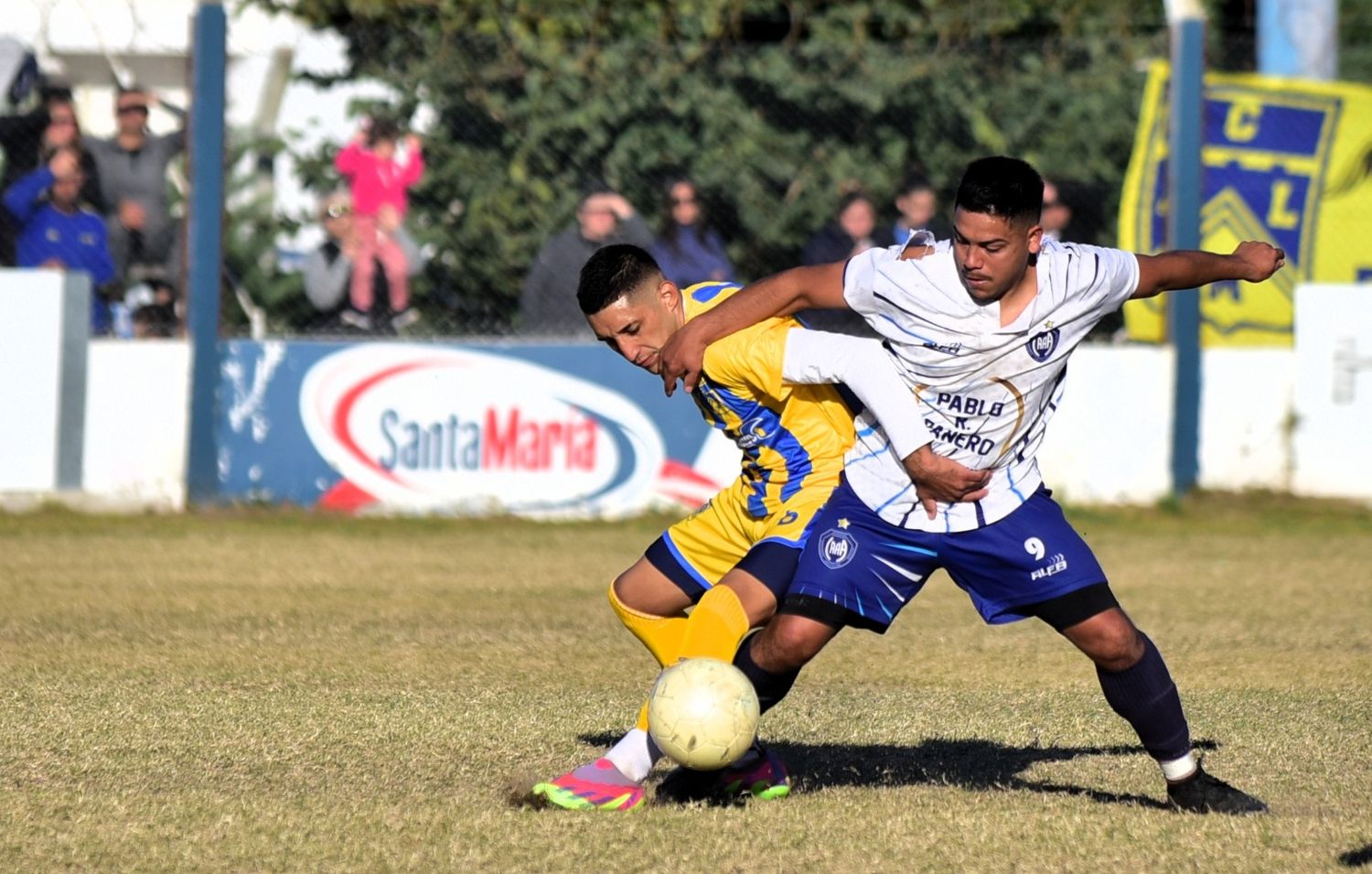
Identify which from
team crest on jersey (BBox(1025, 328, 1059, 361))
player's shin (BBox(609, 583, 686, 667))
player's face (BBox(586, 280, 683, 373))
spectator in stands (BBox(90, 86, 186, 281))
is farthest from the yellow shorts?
spectator in stands (BBox(90, 86, 186, 281))

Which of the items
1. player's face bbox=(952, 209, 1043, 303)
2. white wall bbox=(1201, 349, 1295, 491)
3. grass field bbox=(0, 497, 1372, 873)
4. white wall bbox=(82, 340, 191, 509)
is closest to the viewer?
grass field bbox=(0, 497, 1372, 873)

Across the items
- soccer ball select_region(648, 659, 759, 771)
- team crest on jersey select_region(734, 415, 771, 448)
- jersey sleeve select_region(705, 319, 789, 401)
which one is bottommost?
soccer ball select_region(648, 659, 759, 771)

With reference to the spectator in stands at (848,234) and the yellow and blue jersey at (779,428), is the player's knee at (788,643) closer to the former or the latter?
the yellow and blue jersey at (779,428)

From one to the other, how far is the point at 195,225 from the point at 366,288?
1184mm

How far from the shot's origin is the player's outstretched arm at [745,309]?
16.4 feet

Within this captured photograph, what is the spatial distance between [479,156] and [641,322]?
25.5 ft

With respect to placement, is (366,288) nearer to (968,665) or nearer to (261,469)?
(261,469)

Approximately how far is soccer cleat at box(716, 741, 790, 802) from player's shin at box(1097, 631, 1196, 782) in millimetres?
925

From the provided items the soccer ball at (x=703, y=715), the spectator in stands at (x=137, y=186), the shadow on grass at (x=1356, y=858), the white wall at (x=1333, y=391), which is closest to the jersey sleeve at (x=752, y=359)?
the soccer ball at (x=703, y=715)

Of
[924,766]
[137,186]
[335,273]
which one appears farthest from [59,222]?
[924,766]

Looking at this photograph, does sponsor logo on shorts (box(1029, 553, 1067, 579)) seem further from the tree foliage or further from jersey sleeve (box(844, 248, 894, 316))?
the tree foliage

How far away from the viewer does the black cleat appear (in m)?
5.11

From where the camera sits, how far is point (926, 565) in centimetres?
Result: 512

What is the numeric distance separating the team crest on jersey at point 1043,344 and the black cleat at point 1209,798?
121 cm
